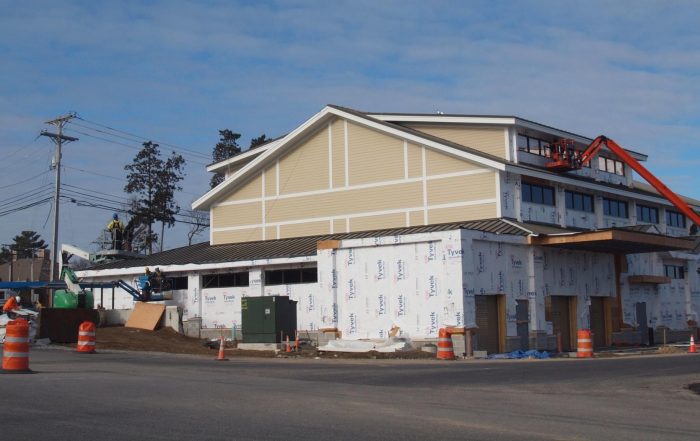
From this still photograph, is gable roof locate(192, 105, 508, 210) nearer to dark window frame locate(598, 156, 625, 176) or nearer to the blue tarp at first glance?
the blue tarp

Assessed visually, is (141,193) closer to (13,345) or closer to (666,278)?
(666,278)

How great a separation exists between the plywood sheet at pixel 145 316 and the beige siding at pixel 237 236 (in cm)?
725

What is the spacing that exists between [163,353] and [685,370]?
18919mm

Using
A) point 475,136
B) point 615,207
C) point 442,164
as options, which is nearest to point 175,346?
point 442,164

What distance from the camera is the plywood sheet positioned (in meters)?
41.1

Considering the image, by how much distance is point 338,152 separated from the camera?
43.2 m

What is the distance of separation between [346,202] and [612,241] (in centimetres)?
1354

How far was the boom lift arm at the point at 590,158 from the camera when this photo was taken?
41250 millimetres

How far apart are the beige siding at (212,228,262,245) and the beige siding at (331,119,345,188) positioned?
6233 mm

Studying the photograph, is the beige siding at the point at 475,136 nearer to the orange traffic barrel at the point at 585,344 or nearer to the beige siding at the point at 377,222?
the beige siding at the point at 377,222

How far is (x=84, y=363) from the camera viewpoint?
80.1 feet

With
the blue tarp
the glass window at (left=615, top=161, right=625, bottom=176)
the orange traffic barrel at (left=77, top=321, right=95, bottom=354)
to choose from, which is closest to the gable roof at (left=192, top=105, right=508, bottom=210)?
the blue tarp

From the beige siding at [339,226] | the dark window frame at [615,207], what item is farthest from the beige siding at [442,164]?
the dark window frame at [615,207]

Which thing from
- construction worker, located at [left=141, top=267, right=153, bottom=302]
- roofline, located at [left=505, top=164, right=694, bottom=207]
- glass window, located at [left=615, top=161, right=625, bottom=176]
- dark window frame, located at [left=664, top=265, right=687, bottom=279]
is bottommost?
construction worker, located at [left=141, top=267, right=153, bottom=302]
